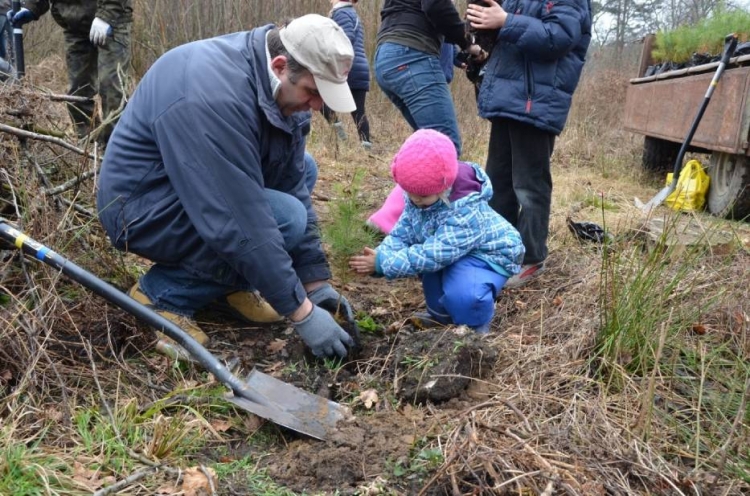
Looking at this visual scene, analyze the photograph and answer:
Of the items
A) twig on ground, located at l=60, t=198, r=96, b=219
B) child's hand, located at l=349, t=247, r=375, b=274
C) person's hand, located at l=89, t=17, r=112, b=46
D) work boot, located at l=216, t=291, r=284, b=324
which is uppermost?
person's hand, located at l=89, t=17, r=112, b=46

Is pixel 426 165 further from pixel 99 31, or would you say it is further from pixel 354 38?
pixel 354 38

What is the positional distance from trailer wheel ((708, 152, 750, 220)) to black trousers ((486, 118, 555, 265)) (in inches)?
86.4

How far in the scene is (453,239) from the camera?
264 centimetres

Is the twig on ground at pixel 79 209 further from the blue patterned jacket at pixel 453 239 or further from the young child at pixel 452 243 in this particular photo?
the blue patterned jacket at pixel 453 239

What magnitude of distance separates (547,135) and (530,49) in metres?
0.43

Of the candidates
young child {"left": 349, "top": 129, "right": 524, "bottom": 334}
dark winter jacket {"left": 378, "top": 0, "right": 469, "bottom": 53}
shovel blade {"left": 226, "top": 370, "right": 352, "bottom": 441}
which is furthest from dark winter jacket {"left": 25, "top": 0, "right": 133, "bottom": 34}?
shovel blade {"left": 226, "top": 370, "right": 352, "bottom": 441}

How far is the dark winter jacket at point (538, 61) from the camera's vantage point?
114 inches

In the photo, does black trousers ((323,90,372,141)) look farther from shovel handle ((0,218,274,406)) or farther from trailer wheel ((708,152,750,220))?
shovel handle ((0,218,274,406))

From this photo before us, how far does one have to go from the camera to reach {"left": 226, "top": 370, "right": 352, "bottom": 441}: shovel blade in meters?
2.01

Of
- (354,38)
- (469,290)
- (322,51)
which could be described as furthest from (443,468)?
(354,38)

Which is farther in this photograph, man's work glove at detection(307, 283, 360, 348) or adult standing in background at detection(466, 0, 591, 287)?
adult standing in background at detection(466, 0, 591, 287)

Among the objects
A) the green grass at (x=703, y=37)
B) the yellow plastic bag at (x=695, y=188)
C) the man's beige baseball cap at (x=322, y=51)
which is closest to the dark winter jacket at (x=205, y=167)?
the man's beige baseball cap at (x=322, y=51)

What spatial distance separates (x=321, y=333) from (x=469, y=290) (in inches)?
25.9

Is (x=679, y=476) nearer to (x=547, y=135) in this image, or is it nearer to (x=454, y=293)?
(x=454, y=293)
